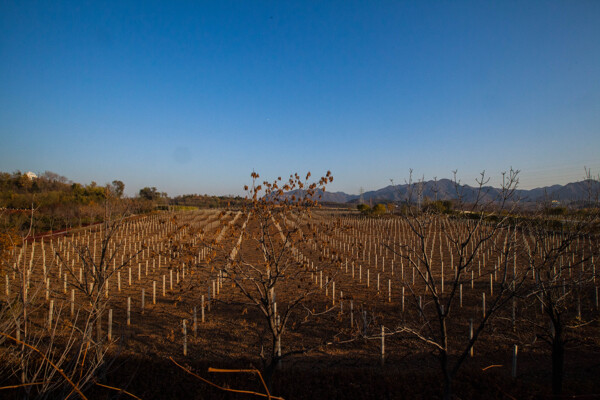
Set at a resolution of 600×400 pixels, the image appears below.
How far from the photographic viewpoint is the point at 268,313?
5555mm

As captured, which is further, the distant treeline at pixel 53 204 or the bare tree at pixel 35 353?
the distant treeline at pixel 53 204

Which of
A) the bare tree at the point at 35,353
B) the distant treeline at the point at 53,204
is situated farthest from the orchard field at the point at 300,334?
the distant treeline at the point at 53,204

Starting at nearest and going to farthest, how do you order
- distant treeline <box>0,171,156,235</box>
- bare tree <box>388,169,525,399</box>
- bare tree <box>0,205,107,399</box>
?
bare tree <box>0,205,107,399</box> < bare tree <box>388,169,525,399</box> < distant treeline <box>0,171,156,235</box>

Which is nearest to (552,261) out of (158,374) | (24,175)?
(158,374)

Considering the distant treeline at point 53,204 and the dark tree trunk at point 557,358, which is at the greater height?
the distant treeline at point 53,204

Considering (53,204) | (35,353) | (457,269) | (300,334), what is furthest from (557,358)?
(53,204)

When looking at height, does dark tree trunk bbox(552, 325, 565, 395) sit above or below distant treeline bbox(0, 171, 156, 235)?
below

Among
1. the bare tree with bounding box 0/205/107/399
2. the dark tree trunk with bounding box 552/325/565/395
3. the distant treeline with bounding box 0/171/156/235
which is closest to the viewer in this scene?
the bare tree with bounding box 0/205/107/399

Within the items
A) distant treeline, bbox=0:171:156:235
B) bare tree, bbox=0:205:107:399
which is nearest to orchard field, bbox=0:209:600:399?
bare tree, bbox=0:205:107:399

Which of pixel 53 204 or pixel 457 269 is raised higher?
pixel 53 204

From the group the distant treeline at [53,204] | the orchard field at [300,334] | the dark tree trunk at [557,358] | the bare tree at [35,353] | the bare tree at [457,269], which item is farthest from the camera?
the distant treeline at [53,204]

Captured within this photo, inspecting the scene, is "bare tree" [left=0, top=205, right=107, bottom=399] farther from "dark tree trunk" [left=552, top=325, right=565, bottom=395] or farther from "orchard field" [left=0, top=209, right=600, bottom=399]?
"dark tree trunk" [left=552, top=325, right=565, bottom=395]

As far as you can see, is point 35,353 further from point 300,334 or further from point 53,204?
point 53,204

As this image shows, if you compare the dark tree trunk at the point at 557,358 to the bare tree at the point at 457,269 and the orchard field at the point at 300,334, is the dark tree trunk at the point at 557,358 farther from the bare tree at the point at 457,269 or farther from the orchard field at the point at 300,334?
the bare tree at the point at 457,269
